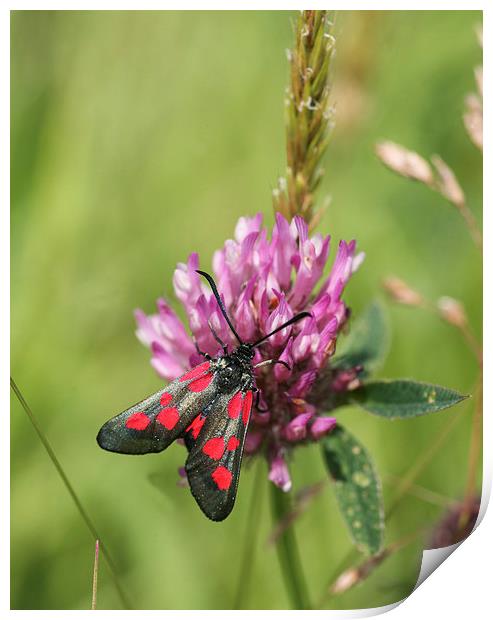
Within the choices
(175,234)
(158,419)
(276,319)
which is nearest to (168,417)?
(158,419)

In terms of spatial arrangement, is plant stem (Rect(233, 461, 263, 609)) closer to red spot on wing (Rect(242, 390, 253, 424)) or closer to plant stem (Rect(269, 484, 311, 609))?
plant stem (Rect(269, 484, 311, 609))

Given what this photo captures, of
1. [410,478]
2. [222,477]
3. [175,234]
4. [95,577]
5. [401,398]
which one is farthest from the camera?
[175,234]

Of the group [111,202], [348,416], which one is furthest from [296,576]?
[111,202]

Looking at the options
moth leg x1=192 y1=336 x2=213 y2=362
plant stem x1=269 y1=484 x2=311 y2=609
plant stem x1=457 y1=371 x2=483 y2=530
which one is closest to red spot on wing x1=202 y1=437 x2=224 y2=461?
moth leg x1=192 y1=336 x2=213 y2=362

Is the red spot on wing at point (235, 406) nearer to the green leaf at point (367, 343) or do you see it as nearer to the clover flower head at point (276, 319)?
the clover flower head at point (276, 319)

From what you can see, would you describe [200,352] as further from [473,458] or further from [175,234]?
[175,234]

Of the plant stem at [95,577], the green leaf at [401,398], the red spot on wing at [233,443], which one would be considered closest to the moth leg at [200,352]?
the red spot on wing at [233,443]
